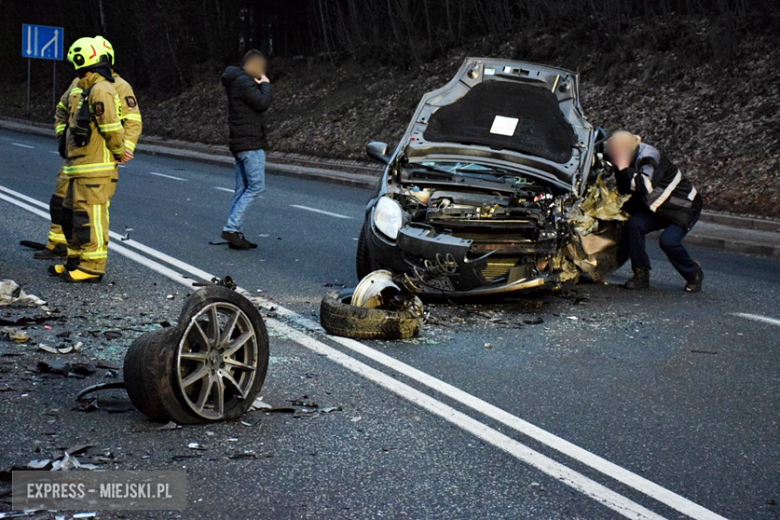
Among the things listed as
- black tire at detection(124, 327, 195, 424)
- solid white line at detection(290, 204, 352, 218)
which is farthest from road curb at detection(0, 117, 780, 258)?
black tire at detection(124, 327, 195, 424)

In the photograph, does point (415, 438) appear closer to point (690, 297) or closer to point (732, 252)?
point (690, 297)

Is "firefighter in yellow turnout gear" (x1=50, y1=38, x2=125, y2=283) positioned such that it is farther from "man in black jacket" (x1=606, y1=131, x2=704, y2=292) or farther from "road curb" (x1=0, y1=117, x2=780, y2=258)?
"road curb" (x1=0, y1=117, x2=780, y2=258)

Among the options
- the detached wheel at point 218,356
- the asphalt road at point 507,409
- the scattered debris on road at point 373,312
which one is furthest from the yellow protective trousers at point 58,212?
the detached wheel at point 218,356

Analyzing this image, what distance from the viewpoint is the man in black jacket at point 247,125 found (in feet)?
37.2

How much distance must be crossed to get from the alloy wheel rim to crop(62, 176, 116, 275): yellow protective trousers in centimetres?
390

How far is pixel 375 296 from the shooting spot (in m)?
7.54

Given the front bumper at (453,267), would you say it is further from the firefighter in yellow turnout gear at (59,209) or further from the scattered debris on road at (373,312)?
the firefighter in yellow turnout gear at (59,209)

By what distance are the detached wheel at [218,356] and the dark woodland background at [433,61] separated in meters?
11.8

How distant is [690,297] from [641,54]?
13748 mm

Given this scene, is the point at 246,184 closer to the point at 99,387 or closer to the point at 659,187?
the point at 659,187

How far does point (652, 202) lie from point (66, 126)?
515cm

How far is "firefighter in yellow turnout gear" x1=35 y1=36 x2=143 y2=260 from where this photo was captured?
9.20 metres

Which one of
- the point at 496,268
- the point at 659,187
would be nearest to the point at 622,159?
the point at 659,187

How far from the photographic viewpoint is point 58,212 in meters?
9.97
